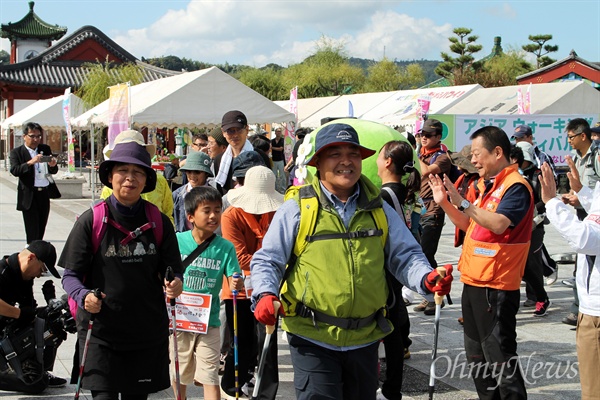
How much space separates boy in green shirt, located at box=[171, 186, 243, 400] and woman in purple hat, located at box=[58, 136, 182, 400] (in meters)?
0.83

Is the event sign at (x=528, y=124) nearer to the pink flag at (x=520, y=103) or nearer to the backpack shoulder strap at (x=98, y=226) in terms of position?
the pink flag at (x=520, y=103)

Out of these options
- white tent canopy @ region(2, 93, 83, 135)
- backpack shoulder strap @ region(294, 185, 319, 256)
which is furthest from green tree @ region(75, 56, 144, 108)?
backpack shoulder strap @ region(294, 185, 319, 256)

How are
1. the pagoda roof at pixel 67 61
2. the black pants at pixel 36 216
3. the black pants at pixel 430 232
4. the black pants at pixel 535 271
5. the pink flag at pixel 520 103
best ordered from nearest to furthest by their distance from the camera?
the black pants at pixel 430 232, the black pants at pixel 535 271, the black pants at pixel 36 216, the pink flag at pixel 520 103, the pagoda roof at pixel 67 61

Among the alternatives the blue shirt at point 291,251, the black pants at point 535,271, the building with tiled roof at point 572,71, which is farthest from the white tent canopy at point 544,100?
the blue shirt at point 291,251

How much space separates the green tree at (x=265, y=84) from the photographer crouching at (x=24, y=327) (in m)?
51.8

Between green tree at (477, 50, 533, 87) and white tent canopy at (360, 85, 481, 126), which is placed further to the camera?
green tree at (477, 50, 533, 87)

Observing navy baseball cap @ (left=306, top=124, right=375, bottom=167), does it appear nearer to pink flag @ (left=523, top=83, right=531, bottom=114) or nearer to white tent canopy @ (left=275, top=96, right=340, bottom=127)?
pink flag @ (left=523, top=83, right=531, bottom=114)

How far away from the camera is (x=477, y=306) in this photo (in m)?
4.61

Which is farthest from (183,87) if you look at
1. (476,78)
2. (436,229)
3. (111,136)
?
(476,78)

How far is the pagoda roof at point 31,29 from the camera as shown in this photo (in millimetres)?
56866

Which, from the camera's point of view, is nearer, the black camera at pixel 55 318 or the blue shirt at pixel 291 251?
the blue shirt at pixel 291 251

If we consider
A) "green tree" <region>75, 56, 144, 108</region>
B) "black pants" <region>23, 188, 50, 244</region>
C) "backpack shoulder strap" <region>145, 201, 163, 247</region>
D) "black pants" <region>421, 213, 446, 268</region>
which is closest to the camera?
"backpack shoulder strap" <region>145, 201, 163, 247</region>

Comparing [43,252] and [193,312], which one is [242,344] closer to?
[193,312]

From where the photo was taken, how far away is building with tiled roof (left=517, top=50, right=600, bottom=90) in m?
35.7
